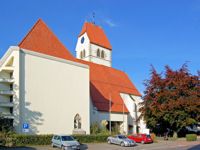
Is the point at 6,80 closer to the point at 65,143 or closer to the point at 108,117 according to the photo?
the point at 65,143

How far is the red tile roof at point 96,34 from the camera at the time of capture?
50.6m

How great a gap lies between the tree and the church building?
15.6 ft

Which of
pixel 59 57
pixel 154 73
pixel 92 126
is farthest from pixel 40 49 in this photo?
pixel 154 73

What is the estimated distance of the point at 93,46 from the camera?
49.9 meters

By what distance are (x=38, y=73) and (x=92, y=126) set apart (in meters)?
10.7

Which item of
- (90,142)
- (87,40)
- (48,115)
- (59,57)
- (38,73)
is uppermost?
(87,40)

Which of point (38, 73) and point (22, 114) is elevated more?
point (38, 73)

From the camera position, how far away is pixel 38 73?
2602cm

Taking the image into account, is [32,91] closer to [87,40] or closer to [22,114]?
[22,114]

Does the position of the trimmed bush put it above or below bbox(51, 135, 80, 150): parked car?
below

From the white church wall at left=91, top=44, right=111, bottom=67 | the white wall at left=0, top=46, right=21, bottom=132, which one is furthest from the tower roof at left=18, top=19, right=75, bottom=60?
the white church wall at left=91, top=44, right=111, bottom=67

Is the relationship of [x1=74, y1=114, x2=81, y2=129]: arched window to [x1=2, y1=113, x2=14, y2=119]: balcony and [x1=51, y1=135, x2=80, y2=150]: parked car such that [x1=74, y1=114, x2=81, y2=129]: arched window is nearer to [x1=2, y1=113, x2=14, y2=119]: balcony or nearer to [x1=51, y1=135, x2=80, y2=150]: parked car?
[x1=51, y1=135, x2=80, y2=150]: parked car

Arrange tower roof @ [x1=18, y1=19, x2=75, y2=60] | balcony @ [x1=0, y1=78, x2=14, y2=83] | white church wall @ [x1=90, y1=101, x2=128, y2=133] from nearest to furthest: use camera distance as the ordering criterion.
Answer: balcony @ [x1=0, y1=78, x2=14, y2=83]
tower roof @ [x1=18, y1=19, x2=75, y2=60]
white church wall @ [x1=90, y1=101, x2=128, y2=133]

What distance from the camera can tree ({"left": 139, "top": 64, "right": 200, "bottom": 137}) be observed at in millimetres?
33531
